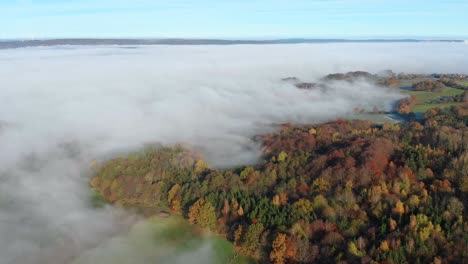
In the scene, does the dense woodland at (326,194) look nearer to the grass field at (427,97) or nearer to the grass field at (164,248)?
the grass field at (164,248)

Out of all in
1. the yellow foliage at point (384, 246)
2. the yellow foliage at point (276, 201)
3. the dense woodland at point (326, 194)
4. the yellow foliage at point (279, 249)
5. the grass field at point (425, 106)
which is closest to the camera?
the yellow foliage at point (384, 246)

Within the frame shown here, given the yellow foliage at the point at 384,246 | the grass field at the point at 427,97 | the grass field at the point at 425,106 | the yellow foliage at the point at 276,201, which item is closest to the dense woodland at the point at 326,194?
the yellow foliage at the point at 384,246

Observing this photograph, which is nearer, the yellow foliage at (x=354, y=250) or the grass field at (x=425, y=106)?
the yellow foliage at (x=354, y=250)

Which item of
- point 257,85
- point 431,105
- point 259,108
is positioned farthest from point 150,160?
point 257,85

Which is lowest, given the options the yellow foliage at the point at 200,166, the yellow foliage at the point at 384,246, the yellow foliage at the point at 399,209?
the yellow foliage at the point at 200,166

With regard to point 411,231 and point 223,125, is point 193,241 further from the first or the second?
point 223,125

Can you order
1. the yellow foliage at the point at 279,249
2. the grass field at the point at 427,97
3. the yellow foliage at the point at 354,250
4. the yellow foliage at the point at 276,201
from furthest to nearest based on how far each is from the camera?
the grass field at the point at 427,97, the yellow foliage at the point at 276,201, the yellow foliage at the point at 279,249, the yellow foliage at the point at 354,250

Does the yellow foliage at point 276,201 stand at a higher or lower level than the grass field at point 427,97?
lower
